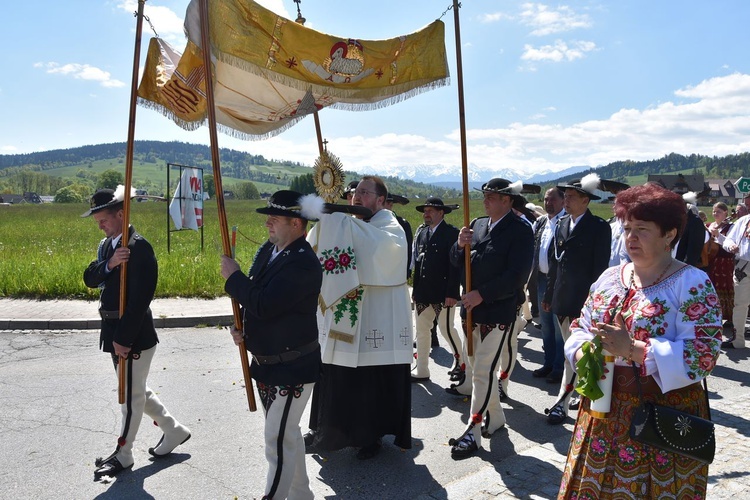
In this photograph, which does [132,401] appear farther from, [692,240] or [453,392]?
[692,240]

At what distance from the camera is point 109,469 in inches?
164

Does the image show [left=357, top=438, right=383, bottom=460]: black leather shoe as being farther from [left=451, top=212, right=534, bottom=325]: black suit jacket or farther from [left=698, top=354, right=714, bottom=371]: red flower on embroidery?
[left=698, top=354, right=714, bottom=371]: red flower on embroidery

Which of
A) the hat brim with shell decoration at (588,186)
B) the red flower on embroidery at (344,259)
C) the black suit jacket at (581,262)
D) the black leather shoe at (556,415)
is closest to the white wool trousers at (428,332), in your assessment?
the black suit jacket at (581,262)

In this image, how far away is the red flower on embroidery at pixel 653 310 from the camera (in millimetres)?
2533

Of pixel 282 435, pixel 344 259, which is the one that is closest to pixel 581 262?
pixel 344 259

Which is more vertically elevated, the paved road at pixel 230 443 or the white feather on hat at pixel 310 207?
the white feather on hat at pixel 310 207

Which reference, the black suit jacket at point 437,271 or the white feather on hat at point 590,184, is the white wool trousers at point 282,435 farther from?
the white feather on hat at point 590,184

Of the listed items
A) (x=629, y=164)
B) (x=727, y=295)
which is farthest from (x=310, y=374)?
(x=629, y=164)

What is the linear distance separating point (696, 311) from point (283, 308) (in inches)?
81.2

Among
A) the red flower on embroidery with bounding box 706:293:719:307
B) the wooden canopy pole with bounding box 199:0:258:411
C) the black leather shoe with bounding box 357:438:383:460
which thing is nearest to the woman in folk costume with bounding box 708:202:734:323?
the black leather shoe with bounding box 357:438:383:460

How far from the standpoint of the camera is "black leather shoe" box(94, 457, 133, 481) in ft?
13.5

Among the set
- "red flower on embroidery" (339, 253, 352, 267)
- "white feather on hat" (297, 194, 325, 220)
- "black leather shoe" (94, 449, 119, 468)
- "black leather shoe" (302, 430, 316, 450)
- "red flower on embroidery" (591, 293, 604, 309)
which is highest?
"white feather on hat" (297, 194, 325, 220)

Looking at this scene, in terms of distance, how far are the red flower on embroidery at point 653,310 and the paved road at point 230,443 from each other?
73.6 inches

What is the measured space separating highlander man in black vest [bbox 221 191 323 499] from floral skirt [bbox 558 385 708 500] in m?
1.60
